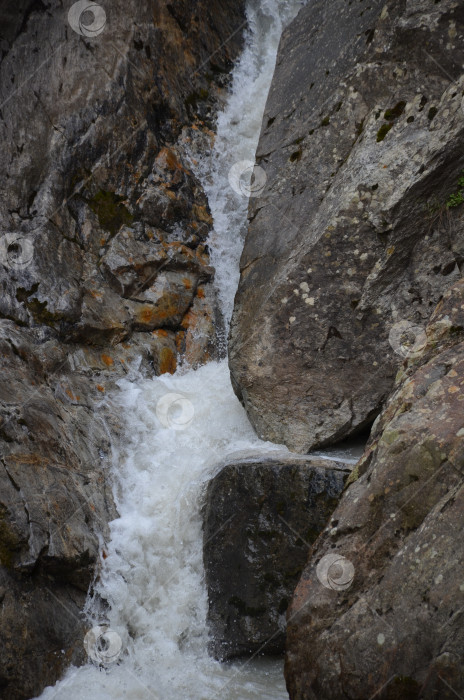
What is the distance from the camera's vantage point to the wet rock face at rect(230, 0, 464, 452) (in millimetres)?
6066

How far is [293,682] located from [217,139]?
8256mm

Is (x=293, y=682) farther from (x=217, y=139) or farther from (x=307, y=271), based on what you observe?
(x=217, y=139)

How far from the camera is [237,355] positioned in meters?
6.85

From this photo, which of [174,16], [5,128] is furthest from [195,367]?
[174,16]

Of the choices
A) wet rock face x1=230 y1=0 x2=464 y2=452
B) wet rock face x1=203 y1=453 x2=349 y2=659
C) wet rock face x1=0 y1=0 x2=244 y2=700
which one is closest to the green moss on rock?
wet rock face x1=0 y1=0 x2=244 y2=700

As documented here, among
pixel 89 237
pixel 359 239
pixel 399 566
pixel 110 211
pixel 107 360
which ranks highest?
→ pixel 110 211

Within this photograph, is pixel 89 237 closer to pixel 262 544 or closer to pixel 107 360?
pixel 107 360

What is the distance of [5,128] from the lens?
8.55 meters

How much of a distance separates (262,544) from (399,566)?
192 cm

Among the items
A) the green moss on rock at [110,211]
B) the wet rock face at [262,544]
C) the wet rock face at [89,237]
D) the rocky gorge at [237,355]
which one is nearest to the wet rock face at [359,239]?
the rocky gorge at [237,355]

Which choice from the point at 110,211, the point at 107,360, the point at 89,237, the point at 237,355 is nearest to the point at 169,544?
the point at 237,355

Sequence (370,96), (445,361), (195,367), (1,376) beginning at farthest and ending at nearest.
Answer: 1. (195,367)
2. (370,96)
3. (1,376)
4. (445,361)

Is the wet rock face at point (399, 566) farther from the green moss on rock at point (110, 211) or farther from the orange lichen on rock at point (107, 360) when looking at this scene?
the green moss on rock at point (110, 211)

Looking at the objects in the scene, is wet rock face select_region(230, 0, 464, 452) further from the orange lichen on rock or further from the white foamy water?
the orange lichen on rock
